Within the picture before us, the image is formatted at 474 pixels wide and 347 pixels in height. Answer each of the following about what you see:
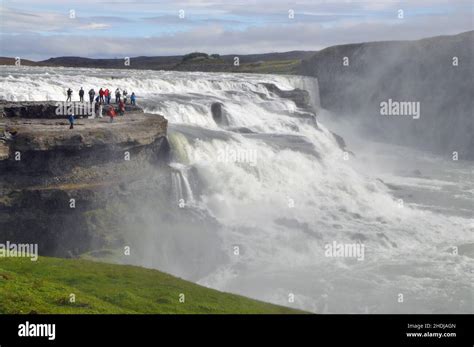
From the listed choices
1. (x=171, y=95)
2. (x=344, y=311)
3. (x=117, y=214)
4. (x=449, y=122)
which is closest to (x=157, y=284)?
(x=344, y=311)

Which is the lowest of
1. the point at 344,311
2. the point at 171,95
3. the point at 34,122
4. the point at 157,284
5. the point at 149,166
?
the point at 344,311

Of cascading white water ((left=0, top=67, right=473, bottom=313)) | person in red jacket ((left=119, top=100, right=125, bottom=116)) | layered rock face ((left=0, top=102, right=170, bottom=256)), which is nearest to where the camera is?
cascading white water ((left=0, top=67, right=473, bottom=313))

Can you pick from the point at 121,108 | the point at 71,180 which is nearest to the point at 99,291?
the point at 71,180

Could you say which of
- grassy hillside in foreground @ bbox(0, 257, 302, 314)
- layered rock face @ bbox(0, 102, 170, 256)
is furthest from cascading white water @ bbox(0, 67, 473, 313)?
grassy hillside in foreground @ bbox(0, 257, 302, 314)

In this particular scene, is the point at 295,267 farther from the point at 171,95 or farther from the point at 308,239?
the point at 171,95

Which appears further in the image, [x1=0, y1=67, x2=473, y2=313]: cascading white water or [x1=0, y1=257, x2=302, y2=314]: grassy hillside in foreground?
[x1=0, y1=67, x2=473, y2=313]: cascading white water

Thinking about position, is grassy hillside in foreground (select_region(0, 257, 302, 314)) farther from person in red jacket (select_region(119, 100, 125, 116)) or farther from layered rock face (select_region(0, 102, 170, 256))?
person in red jacket (select_region(119, 100, 125, 116))

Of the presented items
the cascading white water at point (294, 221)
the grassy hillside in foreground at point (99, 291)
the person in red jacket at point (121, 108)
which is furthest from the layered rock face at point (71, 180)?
the grassy hillside in foreground at point (99, 291)
